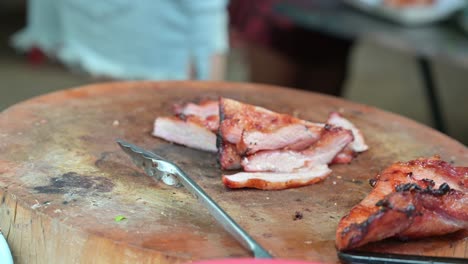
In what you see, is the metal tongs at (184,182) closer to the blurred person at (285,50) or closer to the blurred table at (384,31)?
the blurred table at (384,31)

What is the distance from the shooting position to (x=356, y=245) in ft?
5.23

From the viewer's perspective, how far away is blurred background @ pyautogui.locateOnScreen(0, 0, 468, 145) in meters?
4.50

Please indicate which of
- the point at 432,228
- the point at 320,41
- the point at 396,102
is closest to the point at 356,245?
the point at 432,228

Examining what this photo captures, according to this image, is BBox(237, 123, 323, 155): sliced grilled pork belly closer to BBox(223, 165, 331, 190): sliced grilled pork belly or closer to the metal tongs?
BBox(223, 165, 331, 190): sliced grilled pork belly

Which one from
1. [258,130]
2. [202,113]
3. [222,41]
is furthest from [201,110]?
[222,41]

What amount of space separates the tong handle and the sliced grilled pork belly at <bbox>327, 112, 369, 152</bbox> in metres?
0.61

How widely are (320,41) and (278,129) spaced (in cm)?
365

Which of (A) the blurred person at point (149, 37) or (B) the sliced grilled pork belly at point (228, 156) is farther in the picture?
(A) the blurred person at point (149, 37)

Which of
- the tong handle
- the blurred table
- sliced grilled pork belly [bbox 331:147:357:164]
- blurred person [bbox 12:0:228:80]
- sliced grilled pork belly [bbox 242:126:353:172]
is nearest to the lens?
the tong handle

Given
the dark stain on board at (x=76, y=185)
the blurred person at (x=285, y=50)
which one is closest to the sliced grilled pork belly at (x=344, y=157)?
the dark stain on board at (x=76, y=185)

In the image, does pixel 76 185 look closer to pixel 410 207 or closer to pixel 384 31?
pixel 410 207

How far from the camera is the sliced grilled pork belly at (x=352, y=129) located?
2.21 meters

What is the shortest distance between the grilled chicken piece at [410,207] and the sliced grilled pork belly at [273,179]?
0.18 m

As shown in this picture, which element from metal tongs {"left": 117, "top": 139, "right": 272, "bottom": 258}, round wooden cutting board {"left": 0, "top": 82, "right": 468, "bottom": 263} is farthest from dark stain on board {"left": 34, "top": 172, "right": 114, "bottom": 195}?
metal tongs {"left": 117, "top": 139, "right": 272, "bottom": 258}
